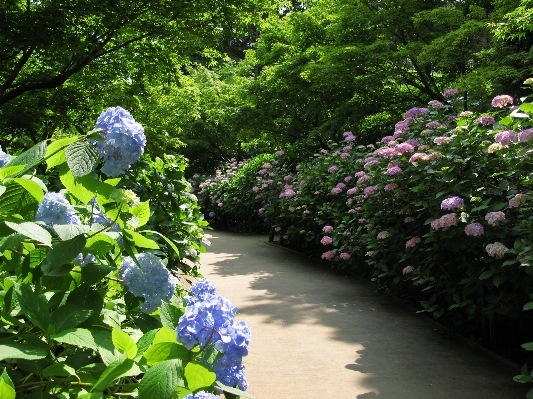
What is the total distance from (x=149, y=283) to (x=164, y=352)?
1.59 ft

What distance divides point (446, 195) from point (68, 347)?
4115mm

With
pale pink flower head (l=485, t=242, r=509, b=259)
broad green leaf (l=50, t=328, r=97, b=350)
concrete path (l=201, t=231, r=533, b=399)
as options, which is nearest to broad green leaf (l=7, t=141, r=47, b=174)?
broad green leaf (l=50, t=328, r=97, b=350)

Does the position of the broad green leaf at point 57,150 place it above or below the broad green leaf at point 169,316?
above

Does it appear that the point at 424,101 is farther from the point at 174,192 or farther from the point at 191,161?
the point at 191,161

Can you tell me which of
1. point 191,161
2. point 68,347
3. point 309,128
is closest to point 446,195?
point 68,347

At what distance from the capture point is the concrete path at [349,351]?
153 inches

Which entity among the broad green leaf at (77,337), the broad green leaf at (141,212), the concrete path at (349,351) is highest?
the broad green leaf at (141,212)

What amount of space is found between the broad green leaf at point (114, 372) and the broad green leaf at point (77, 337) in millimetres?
108

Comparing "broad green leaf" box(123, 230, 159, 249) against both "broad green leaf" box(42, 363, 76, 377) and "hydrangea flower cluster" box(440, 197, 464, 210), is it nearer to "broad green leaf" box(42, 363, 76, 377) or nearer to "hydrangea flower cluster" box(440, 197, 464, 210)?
"broad green leaf" box(42, 363, 76, 377)

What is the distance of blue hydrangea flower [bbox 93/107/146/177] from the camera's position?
1360 millimetres

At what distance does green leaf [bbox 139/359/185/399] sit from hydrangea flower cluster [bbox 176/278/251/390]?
12 cm

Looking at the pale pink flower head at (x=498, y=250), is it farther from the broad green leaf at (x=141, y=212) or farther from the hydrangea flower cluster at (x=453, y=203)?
the broad green leaf at (x=141, y=212)

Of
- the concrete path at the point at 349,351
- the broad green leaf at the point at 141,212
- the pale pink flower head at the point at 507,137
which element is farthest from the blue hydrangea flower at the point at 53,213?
the pale pink flower head at the point at 507,137

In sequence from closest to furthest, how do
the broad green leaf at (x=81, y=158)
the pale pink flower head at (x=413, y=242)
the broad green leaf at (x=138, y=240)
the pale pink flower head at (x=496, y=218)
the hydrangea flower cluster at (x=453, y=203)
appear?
the broad green leaf at (x=81, y=158) → the broad green leaf at (x=138, y=240) → the pale pink flower head at (x=496, y=218) → the hydrangea flower cluster at (x=453, y=203) → the pale pink flower head at (x=413, y=242)
